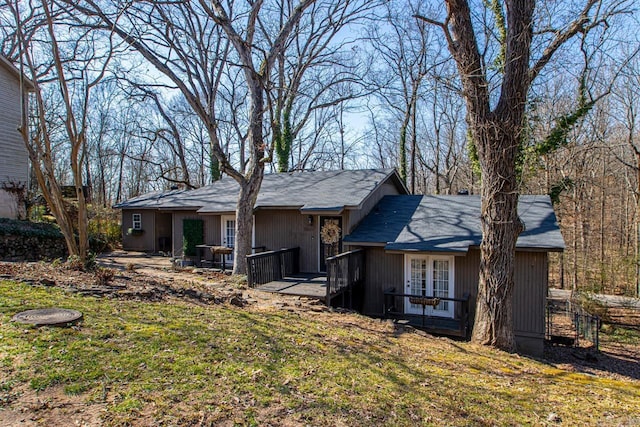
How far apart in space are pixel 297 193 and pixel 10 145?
11.7m

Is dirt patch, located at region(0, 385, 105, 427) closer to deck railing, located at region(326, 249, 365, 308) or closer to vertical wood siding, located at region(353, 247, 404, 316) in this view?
deck railing, located at region(326, 249, 365, 308)

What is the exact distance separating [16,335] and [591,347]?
12720 millimetres

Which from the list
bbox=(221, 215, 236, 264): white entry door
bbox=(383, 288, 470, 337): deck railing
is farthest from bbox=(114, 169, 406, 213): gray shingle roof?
bbox=(383, 288, 470, 337): deck railing

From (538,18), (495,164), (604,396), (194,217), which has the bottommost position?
(604,396)

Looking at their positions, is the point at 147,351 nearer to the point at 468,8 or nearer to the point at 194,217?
the point at 468,8

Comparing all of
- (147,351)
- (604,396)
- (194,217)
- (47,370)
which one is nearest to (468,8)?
(604,396)

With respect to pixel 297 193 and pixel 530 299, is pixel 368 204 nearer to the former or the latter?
pixel 297 193

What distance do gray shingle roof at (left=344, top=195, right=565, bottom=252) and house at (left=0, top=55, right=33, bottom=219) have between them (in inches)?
530

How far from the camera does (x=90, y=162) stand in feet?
118

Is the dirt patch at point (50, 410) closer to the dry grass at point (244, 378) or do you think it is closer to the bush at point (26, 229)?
the dry grass at point (244, 378)

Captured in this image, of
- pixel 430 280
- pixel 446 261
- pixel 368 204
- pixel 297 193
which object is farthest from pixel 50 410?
pixel 297 193

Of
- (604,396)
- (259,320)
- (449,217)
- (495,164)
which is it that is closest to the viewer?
(604,396)

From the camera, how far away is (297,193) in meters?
14.5

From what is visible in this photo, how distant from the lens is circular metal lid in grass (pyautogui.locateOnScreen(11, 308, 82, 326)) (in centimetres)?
489
